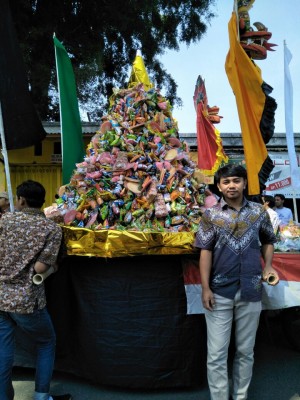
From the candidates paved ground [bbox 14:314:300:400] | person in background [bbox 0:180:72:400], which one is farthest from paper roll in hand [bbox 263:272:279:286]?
person in background [bbox 0:180:72:400]

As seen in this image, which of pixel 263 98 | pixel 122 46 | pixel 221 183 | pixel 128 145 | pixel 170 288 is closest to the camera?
pixel 221 183

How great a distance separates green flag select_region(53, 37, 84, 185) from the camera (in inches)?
155

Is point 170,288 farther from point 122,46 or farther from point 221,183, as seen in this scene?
point 122,46

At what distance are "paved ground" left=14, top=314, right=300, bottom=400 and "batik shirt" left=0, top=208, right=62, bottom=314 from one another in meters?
0.90

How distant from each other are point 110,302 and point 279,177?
710 cm

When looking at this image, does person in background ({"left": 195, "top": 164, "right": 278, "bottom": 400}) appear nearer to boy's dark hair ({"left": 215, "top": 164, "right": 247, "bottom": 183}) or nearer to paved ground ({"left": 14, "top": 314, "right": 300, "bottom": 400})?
boy's dark hair ({"left": 215, "top": 164, "right": 247, "bottom": 183})

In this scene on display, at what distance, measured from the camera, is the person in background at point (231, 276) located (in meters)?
2.39

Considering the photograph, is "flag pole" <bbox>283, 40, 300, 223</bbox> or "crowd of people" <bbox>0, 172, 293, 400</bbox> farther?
"flag pole" <bbox>283, 40, 300, 223</bbox>

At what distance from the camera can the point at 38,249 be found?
2.38 m

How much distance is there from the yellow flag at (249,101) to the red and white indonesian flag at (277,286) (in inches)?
34.1

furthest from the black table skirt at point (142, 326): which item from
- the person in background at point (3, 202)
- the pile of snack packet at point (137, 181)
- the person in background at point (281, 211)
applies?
the person in background at point (281, 211)

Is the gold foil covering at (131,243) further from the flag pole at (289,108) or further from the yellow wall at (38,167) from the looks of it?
the yellow wall at (38,167)

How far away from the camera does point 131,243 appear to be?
2629 mm

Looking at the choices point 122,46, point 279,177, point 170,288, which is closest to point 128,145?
→ point 170,288
